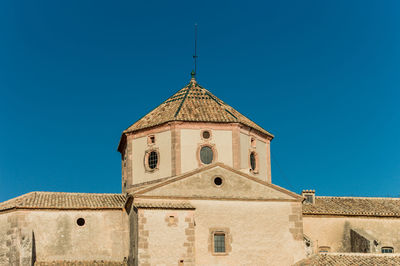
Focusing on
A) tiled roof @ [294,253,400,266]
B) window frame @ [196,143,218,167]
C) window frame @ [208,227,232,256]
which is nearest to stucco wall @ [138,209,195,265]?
window frame @ [208,227,232,256]

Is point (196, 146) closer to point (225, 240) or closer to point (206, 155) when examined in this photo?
point (206, 155)

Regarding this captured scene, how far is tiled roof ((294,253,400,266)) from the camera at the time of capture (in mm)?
32406

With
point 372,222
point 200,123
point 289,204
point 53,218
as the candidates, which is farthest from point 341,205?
point 53,218

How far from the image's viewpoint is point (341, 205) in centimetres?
3825

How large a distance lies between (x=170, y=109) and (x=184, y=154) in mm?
3449

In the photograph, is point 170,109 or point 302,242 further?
point 170,109

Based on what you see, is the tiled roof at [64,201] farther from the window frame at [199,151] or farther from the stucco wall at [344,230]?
the stucco wall at [344,230]

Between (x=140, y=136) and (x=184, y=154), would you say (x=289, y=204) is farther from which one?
(x=140, y=136)

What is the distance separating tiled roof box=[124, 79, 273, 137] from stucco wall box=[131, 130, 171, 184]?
0.75 metres

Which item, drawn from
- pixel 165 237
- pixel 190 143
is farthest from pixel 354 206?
pixel 165 237

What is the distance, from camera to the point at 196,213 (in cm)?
3247

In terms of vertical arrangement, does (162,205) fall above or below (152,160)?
below

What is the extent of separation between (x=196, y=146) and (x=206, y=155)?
71cm

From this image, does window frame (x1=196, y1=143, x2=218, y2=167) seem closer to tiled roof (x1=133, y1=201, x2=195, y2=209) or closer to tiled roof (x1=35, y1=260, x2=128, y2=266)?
tiled roof (x1=133, y1=201, x2=195, y2=209)
